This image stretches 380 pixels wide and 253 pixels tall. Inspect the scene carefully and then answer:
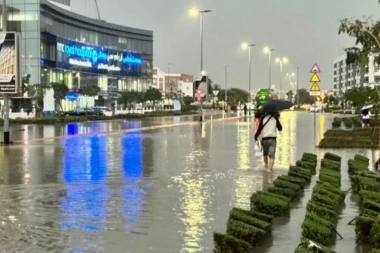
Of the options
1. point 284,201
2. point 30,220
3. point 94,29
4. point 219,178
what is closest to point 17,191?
point 30,220

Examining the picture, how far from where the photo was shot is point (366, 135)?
89.7 feet

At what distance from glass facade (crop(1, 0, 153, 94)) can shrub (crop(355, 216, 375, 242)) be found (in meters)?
59.9

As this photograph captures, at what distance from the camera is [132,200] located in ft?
37.3

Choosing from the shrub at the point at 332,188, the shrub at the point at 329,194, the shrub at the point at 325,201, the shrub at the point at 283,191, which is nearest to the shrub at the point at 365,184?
the shrub at the point at 332,188

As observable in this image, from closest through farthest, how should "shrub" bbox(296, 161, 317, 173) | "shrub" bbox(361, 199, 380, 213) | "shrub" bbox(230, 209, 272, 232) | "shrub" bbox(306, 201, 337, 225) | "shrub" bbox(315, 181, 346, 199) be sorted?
1. "shrub" bbox(230, 209, 272, 232)
2. "shrub" bbox(306, 201, 337, 225)
3. "shrub" bbox(361, 199, 380, 213)
4. "shrub" bbox(315, 181, 346, 199)
5. "shrub" bbox(296, 161, 317, 173)

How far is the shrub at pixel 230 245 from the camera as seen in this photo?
6968mm

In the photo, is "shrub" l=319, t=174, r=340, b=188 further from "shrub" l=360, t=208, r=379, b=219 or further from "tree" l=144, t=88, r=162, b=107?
"tree" l=144, t=88, r=162, b=107

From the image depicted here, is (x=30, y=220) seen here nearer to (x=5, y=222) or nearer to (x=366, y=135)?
(x=5, y=222)

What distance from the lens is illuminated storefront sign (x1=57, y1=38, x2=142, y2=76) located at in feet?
326

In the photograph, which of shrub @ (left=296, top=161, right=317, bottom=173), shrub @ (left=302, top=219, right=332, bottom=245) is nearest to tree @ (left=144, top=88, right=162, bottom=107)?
shrub @ (left=296, top=161, right=317, bottom=173)

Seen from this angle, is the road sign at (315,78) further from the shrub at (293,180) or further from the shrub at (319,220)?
the shrub at (319,220)

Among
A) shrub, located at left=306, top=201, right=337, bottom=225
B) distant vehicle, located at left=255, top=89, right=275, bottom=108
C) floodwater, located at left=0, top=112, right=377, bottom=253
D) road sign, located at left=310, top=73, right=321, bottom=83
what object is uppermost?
road sign, located at left=310, top=73, right=321, bottom=83

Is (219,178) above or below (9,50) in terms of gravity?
below

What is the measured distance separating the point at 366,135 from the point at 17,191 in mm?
18262
